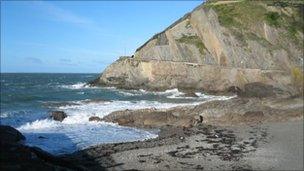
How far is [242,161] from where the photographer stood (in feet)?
61.2

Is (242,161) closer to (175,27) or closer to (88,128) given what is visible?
(88,128)

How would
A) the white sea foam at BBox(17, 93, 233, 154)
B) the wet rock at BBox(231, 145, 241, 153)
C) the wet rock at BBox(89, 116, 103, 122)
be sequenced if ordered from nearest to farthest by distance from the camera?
the wet rock at BBox(231, 145, 241, 153)
the white sea foam at BBox(17, 93, 233, 154)
the wet rock at BBox(89, 116, 103, 122)

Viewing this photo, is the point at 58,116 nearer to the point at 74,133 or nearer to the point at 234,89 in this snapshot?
the point at 74,133

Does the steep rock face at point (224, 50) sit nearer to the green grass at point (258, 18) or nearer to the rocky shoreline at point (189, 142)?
the green grass at point (258, 18)

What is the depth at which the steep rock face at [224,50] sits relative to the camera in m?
48.4

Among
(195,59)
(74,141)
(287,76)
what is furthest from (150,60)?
(74,141)

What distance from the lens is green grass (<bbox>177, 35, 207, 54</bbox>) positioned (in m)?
54.9

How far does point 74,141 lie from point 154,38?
38267 millimetres

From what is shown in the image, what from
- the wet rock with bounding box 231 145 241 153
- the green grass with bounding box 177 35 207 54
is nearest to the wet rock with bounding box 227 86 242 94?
the green grass with bounding box 177 35 207 54

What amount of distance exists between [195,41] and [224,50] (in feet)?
17.0

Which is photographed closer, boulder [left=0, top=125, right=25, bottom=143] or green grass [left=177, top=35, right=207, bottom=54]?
boulder [left=0, top=125, right=25, bottom=143]

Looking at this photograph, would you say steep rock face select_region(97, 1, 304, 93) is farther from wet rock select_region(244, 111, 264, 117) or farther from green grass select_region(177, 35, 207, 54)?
wet rock select_region(244, 111, 264, 117)

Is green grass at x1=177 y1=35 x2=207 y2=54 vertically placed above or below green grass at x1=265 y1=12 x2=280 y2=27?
below

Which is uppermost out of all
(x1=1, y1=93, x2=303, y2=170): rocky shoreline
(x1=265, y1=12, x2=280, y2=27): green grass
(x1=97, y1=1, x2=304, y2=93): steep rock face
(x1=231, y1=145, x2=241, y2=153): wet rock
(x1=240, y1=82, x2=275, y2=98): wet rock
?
(x1=265, y1=12, x2=280, y2=27): green grass
